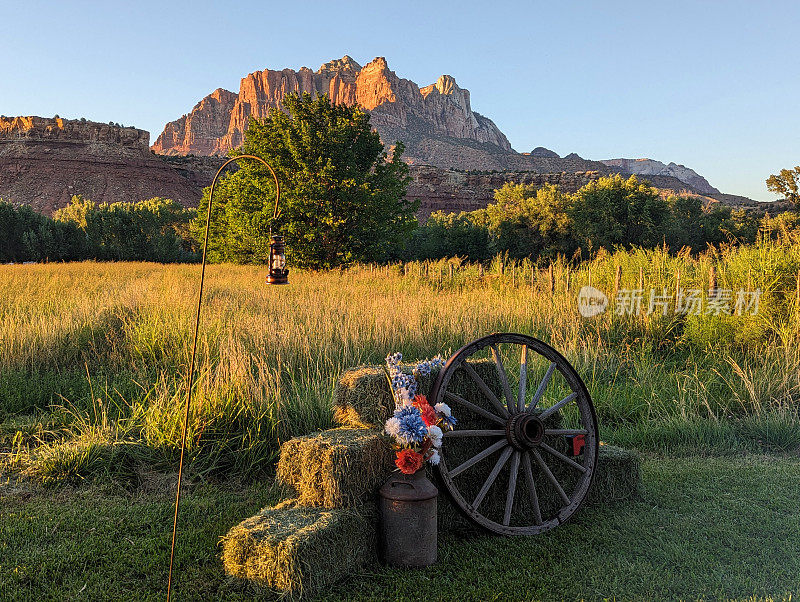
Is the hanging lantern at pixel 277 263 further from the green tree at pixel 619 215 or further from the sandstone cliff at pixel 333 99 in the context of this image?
the sandstone cliff at pixel 333 99

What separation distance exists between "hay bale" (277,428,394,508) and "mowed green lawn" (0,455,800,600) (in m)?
0.33

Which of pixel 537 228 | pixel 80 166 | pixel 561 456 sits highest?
pixel 80 166

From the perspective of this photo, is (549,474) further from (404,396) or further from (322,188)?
(322,188)

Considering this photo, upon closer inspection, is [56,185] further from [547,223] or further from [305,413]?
[305,413]

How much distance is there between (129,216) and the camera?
3359 centimetres

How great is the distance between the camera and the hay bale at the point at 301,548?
2.75 meters

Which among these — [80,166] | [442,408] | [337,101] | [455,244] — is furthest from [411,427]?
[337,101]

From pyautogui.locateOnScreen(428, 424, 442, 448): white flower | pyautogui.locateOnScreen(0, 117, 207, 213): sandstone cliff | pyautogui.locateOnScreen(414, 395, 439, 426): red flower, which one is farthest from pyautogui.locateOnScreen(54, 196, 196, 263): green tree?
pyautogui.locateOnScreen(428, 424, 442, 448): white flower

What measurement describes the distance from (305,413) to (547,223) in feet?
104

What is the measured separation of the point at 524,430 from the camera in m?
3.56

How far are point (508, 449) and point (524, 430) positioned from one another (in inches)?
6.6

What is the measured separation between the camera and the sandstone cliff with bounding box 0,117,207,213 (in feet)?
205

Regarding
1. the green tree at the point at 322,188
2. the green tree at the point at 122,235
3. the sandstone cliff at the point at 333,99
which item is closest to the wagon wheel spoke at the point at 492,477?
the green tree at the point at 322,188

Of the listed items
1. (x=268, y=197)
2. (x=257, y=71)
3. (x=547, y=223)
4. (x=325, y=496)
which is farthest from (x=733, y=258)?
(x=257, y=71)
